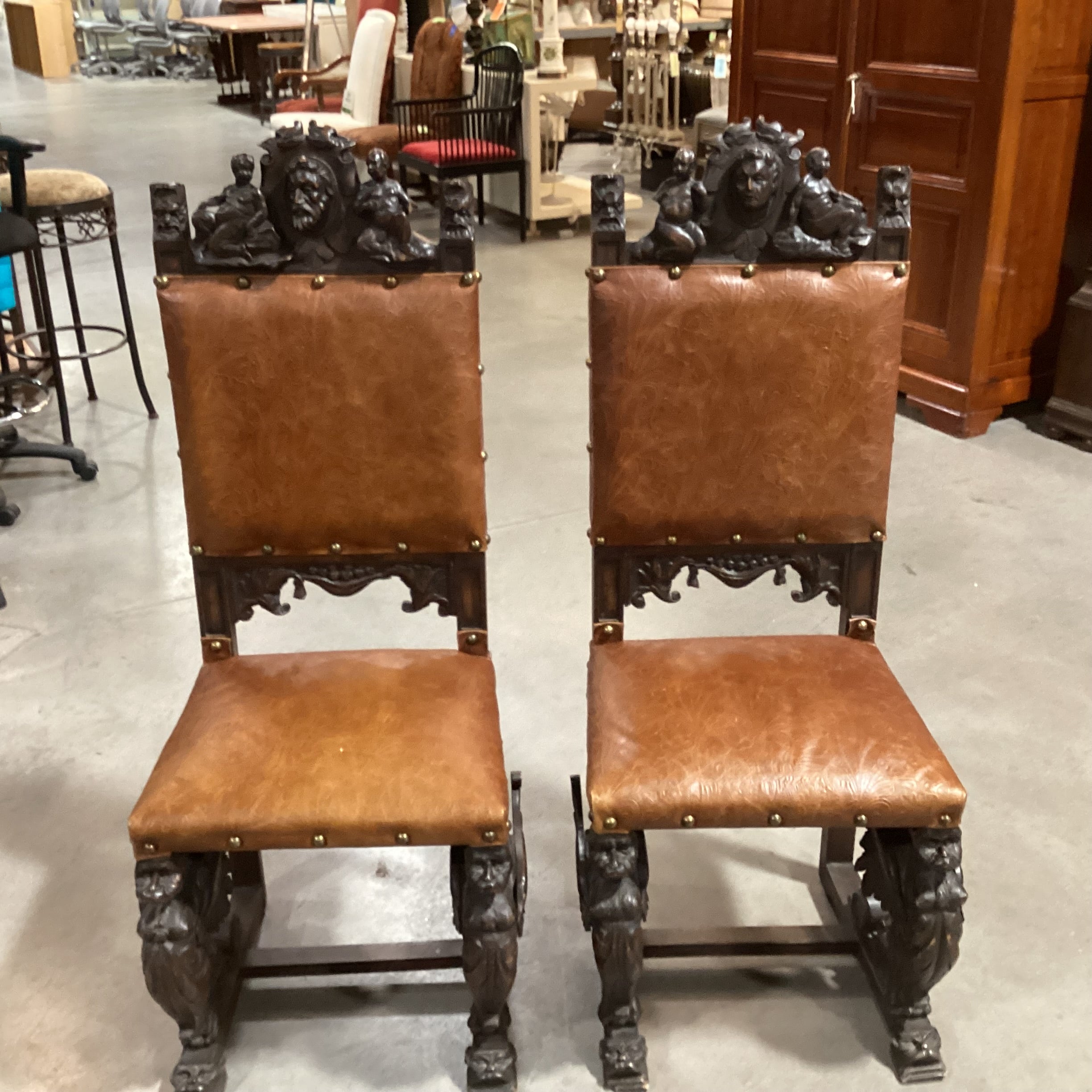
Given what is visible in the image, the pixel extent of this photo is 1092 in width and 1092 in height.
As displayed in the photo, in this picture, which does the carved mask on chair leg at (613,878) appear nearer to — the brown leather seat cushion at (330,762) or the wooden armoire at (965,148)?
the brown leather seat cushion at (330,762)

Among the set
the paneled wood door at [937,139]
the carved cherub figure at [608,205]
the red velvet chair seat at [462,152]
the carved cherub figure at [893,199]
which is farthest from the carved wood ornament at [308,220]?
the red velvet chair seat at [462,152]

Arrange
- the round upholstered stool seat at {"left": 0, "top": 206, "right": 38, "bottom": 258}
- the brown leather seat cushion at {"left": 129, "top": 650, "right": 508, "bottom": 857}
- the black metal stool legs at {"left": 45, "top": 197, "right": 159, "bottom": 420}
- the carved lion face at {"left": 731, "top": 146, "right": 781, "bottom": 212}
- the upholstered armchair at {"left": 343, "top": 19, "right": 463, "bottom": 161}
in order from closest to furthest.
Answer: the brown leather seat cushion at {"left": 129, "top": 650, "right": 508, "bottom": 857} → the carved lion face at {"left": 731, "top": 146, "right": 781, "bottom": 212} → the round upholstered stool seat at {"left": 0, "top": 206, "right": 38, "bottom": 258} → the black metal stool legs at {"left": 45, "top": 197, "right": 159, "bottom": 420} → the upholstered armchair at {"left": 343, "top": 19, "right": 463, "bottom": 161}

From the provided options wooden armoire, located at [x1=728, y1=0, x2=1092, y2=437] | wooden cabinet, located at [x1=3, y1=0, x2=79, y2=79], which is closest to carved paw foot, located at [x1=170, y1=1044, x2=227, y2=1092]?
wooden armoire, located at [x1=728, y1=0, x2=1092, y2=437]

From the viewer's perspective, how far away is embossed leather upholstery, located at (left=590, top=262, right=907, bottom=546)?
5.48ft

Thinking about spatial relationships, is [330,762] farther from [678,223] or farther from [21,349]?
[21,349]

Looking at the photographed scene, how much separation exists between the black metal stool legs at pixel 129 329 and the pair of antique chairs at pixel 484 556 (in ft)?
7.74

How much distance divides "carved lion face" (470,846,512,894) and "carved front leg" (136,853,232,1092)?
359 millimetres

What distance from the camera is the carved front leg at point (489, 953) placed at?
153 cm

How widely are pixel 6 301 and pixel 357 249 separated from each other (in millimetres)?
2365

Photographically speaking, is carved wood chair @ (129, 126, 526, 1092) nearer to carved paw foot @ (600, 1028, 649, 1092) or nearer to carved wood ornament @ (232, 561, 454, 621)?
carved wood ornament @ (232, 561, 454, 621)

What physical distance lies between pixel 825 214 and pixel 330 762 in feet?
3.15

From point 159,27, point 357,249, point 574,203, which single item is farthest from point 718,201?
point 159,27

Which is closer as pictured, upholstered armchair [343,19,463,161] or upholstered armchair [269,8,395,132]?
upholstered armchair [343,19,463,161]

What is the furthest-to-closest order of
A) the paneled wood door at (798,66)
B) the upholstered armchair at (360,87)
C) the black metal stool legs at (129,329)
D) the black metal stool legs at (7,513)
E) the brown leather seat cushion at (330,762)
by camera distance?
the upholstered armchair at (360,87)
the paneled wood door at (798,66)
the black metal stool legs at (129,329)
the black metal stool legs at (7,513)
the brown leather seat cushion at (330,762)
